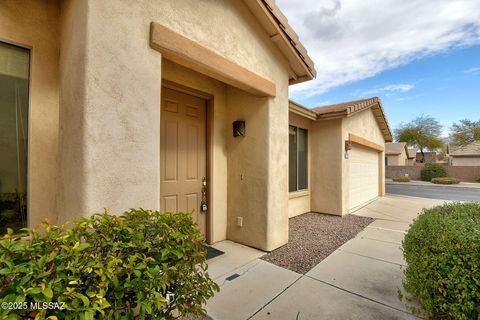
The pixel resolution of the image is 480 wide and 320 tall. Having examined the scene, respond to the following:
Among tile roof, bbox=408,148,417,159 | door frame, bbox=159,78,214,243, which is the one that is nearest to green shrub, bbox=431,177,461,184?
tile roof, bbox=408,148,417,159

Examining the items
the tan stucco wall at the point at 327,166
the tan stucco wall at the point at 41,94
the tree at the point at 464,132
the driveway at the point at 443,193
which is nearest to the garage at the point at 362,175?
the tan stucco wall at the point at 327,166

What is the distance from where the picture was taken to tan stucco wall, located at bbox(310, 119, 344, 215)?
7066mm

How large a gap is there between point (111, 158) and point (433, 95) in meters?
39.9

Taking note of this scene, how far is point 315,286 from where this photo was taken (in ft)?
9.82

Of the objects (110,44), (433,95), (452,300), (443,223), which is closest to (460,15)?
(443,223)

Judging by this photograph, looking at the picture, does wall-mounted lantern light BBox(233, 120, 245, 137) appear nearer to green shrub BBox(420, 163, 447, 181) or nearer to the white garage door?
the white garage door

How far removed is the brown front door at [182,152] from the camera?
3803mm

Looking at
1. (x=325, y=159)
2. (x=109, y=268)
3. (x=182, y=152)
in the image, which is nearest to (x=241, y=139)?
(x=182, y=152)

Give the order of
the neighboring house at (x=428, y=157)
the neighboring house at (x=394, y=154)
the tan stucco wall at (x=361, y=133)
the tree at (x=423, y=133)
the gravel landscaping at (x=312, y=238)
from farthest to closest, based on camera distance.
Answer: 1. the neighboring house at (x=428, y=157)
2. the tree at (x=423, y=133)
3. the neighboring house at (x=394, y=154)
4. the tan stucco wall at (x=361, y=133)
5. the gravel landscaping at (x=312, y=238)

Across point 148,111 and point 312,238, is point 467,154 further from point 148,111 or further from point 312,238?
point 148,111

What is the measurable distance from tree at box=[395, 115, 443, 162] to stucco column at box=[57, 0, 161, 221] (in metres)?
47.4

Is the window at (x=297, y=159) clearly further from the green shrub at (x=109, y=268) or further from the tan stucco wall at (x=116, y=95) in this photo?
the green shrub at (x=109, y=268)

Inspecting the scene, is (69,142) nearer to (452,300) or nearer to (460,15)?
(452,300)

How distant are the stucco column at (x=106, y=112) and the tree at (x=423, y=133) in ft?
155
